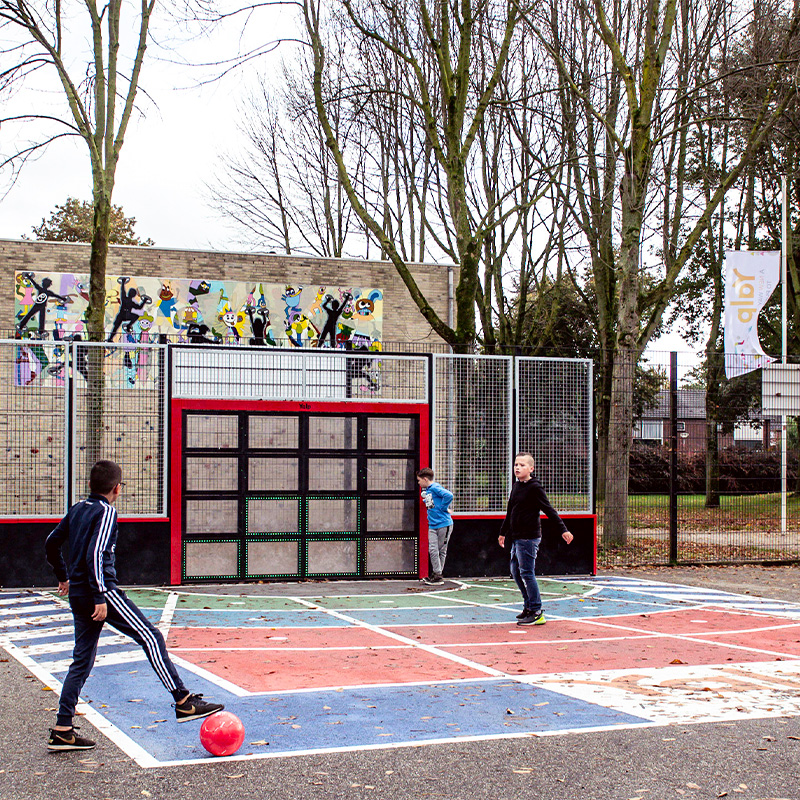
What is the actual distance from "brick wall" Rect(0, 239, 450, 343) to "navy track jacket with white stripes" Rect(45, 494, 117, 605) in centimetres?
1702

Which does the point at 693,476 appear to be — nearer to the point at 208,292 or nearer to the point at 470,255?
the point at 470,255

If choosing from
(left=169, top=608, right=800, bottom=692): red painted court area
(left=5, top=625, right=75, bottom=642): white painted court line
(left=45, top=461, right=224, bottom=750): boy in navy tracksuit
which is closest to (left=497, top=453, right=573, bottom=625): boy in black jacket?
(left=169, top=608, right=800, bottom=692): red painted court area

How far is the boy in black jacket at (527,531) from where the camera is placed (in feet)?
36.2

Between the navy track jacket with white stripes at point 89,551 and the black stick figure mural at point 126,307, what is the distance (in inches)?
660

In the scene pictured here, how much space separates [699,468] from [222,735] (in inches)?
506

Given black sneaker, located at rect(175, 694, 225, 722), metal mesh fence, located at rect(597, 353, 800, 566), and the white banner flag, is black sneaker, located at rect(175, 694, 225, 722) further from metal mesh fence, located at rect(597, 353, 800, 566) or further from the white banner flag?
the white banner flag

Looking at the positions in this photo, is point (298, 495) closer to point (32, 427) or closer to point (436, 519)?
point (436, 519)

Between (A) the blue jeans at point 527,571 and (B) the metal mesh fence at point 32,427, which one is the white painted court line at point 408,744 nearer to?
(A) the blue jeans at point 527,571

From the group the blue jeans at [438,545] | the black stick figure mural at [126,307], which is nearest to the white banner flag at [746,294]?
the blue jeans at [438,545]

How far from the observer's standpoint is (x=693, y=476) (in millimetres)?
16656

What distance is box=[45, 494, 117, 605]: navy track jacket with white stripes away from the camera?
6168 millimetres

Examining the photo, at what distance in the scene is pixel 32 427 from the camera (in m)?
13.7

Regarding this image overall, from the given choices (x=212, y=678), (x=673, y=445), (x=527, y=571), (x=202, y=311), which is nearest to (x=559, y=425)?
(x=673, y=445)

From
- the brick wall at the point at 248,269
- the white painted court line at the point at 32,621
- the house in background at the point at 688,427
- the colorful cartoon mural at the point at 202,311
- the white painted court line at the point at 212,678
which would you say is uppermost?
the brick wall at the point at 248,269
